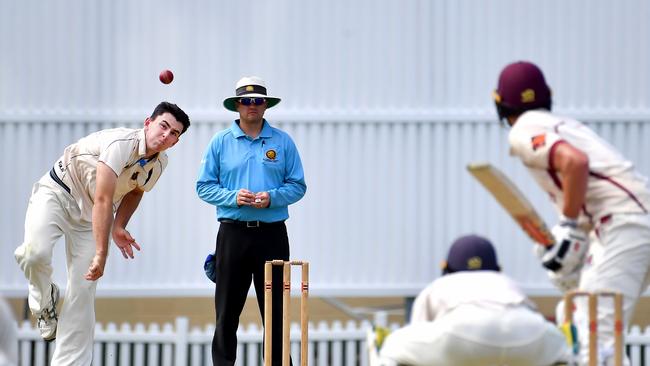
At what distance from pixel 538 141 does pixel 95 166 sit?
2.23m

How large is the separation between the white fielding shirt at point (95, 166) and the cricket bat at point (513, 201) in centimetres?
187

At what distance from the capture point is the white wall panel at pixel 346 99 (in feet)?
29.5

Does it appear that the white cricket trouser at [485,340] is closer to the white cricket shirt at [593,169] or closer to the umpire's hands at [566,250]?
the umpire's hands at [566,250]

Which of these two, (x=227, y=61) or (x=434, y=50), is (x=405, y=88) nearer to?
(x=434, y=50)

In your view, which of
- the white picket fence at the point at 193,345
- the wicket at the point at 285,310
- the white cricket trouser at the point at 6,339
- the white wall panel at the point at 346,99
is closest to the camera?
the white cricket trouser at the point at 6,339

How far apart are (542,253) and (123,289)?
420 centimetres

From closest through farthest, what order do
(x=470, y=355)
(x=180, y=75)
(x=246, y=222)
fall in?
(x=470, y=355), (x=246, y=222), (x=180, y=75)

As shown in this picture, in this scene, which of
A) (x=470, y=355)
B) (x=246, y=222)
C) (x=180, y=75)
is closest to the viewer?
(x=470, y=355)

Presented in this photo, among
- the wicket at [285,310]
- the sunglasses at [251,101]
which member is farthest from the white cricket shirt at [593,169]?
the sunglasses at [251,101]

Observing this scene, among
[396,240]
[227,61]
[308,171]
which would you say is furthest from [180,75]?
[396,240]

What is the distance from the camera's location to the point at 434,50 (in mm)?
9016

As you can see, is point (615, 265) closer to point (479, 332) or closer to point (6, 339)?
point (479, 332)

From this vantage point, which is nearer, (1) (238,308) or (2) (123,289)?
(1) (238,308)

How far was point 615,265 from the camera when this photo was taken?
520 cm
